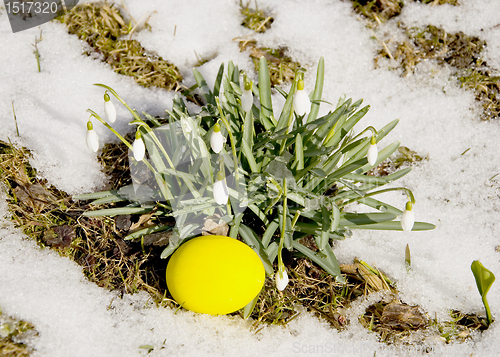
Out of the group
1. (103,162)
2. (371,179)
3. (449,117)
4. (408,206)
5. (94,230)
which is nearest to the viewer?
(408,206)

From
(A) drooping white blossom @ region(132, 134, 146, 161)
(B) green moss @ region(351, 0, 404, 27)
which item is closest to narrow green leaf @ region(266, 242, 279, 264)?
(A) drooping white blossom @ region(132, 134, 146, 161)

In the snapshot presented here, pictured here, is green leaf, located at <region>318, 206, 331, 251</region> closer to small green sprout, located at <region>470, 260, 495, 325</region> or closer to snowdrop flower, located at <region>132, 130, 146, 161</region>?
small green sprout, located at <region>470, 260, 495, 325</region>

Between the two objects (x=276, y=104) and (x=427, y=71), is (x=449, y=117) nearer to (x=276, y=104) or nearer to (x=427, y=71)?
(x=427, y=71)

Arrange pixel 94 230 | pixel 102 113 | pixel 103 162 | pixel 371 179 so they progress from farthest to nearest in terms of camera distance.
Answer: pixel 102 113 < pixel 103 162 < pixel 94 230 < pixel 371 179

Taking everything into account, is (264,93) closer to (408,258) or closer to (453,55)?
(408,258)

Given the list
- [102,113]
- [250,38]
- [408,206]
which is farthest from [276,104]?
[408,206]

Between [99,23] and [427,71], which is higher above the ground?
[99,23]
